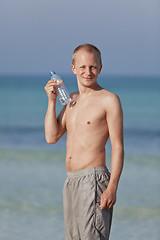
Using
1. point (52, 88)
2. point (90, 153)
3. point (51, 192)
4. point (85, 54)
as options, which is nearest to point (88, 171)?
point (90, 153)

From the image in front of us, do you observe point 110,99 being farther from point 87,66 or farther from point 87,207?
point 87,207

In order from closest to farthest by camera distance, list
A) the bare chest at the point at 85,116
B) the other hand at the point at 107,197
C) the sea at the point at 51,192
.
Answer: the other hand at the point at 107,197
the bare chest at the point at 85,116
the sea at the point at 51,192

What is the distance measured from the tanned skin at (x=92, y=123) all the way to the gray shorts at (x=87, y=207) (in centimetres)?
5

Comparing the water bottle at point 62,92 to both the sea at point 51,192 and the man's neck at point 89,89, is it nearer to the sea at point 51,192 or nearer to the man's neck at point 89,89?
the man's neck at point 89,89

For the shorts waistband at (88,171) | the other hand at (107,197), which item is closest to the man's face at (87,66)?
the shorts waistband at (88,171)

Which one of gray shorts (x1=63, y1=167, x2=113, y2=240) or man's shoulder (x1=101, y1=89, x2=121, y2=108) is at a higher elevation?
man's shoulder (x1=101, y1=89, x2=121, y2=108)

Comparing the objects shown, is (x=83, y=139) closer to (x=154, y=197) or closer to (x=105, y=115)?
(x=105, y=115)

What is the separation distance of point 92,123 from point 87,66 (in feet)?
1.13

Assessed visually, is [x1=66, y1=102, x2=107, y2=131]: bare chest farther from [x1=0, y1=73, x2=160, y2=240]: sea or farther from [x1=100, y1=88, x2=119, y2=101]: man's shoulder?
[x1=0, y1=73, x2=160, y2=240]: sea

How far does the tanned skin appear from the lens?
3.31m

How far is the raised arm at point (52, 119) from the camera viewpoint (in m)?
3.52

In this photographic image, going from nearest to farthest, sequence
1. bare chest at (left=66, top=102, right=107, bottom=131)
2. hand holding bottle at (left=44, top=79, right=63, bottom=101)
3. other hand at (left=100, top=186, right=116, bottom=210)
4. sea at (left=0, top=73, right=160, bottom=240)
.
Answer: other hand at (left=100, top=186, right=116, bottom=210) < bare chest at (left=66, top=102, right=107, bottom=131) < hand holding bottle at (left=44, top=79, right=63, bottom=101) < sea at (left=0, top=73, right=160, bottom=240)

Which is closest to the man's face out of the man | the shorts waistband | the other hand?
the man

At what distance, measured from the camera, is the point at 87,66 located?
11.1ft
